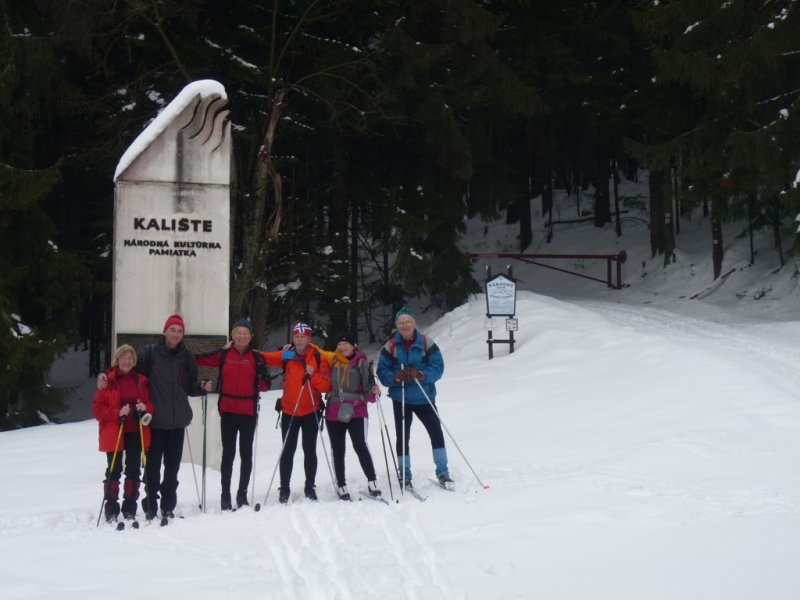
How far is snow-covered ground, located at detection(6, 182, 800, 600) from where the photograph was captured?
5.48 m

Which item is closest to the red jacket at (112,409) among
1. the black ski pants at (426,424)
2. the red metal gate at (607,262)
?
the black ski pants at (426,424)

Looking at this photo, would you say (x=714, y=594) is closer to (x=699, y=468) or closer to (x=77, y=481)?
(x=699, y=468)

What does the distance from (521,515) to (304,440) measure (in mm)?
2293

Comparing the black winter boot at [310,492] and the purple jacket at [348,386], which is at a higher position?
the purple jacket at [348,386]

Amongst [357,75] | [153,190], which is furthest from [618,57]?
[153,190]

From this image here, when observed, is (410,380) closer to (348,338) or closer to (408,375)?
(408,375)

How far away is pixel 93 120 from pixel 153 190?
1059cm

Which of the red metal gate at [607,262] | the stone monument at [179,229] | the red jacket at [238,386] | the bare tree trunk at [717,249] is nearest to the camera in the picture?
the red jacket at [238,386]

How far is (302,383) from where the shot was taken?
8.28 m

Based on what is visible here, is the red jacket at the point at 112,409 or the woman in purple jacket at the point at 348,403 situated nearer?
the red jacket at the point at 112,409

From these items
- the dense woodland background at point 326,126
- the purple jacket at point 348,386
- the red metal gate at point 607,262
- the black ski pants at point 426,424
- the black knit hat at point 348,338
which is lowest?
the black ski pants at point 426,424

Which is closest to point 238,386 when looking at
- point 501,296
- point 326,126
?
point 501,296

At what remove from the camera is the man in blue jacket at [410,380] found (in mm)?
8500

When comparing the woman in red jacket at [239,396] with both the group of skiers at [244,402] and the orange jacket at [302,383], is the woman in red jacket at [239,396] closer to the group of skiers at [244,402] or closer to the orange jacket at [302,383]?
the group of skiers at [244,402]
